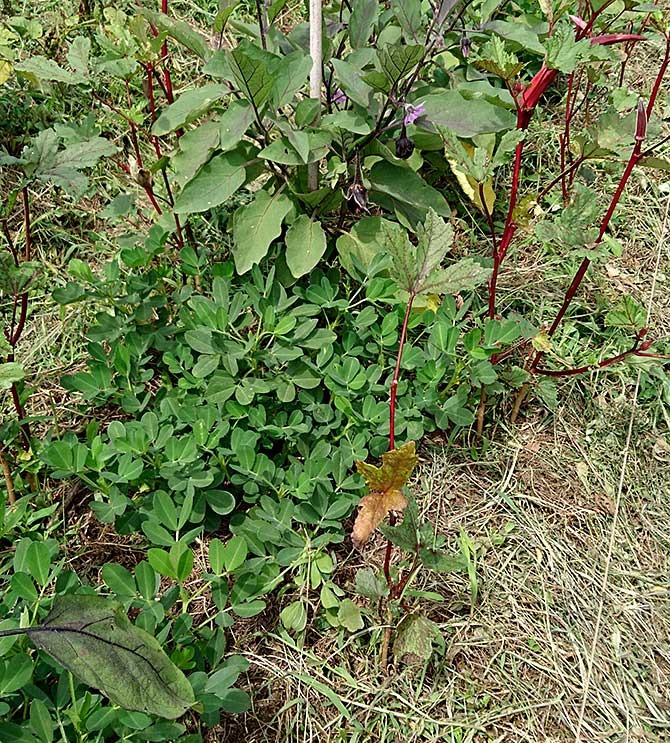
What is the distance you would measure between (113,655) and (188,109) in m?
1.36

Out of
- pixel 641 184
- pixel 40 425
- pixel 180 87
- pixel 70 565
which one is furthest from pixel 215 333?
pixel 641 184

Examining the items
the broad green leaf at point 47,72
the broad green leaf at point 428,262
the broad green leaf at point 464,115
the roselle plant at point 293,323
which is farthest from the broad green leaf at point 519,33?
the broad green leaf at point 47,72

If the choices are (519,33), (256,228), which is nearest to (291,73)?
(256,228)

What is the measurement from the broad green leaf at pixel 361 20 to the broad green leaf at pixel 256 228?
1.52ft

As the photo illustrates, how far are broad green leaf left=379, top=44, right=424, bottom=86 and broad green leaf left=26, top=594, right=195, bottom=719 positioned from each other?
4.13 ft

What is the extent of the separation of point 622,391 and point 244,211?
1.10m

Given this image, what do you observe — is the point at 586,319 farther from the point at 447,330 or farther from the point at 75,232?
the point at 75,232

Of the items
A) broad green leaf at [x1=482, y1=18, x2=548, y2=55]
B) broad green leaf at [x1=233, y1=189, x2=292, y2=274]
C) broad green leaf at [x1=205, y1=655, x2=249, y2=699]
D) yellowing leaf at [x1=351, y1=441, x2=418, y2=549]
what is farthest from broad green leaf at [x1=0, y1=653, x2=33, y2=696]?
broad green leaf at [x1=482, y1=18, x2=548, y2=55]

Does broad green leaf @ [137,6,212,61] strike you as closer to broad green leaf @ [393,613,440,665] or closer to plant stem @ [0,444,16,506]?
plant stem @ [0,444,16,506]

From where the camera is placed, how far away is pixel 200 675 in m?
1.29

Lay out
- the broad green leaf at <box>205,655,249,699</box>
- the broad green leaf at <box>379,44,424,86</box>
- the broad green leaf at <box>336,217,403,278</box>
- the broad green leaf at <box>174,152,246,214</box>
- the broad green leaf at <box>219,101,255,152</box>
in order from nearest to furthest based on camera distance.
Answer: the broad green leaf at <box>205,655,249,699</box>, the broad green leaf at <box>379,44,424,86</box>, the broad green leaf at <box>219,101,255,152</box>, the broad green leaf at <box>174,152,246,214</box>, the broad green leaf at <box>336,217,403,278</box>

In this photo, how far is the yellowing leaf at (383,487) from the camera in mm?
1270

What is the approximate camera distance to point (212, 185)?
191 cm

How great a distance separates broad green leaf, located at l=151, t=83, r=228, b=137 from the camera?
6.24 feet
